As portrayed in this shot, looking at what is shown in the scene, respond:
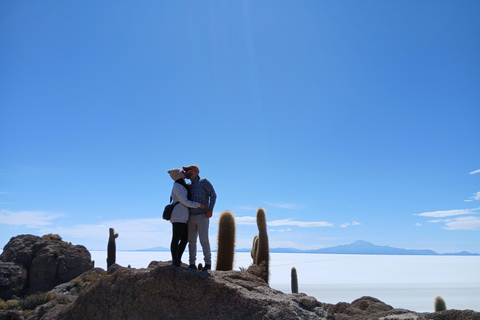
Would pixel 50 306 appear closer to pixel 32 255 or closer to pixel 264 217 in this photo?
pixel 264 217

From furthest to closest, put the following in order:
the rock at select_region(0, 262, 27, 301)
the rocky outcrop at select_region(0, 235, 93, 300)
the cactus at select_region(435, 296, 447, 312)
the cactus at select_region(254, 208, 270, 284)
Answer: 1. the rocky outcrop at select_region(0, 235, 93, 300)
2. the rock at select_region(0, 262, 27, 301)
3. the cactus at select_region(435, 296, 447, 312)
4. the cactus at select_region(254, 208, 270, 284)

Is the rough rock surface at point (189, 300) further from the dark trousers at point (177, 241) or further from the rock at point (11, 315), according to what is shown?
the rock at point (11, 315)

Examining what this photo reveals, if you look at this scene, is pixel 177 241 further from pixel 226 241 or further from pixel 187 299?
pixel 226 241

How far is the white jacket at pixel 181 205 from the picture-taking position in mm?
6176

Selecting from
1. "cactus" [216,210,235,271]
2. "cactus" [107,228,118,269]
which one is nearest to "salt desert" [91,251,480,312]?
"cactus" [216,210,235,271]

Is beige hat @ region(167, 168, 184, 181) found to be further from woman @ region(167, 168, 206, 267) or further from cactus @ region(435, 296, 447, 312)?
cactus @ region(435, 296, 447, 312)

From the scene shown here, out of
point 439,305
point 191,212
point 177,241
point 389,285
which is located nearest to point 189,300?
point 177,241

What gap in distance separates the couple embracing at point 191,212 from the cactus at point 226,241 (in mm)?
3970

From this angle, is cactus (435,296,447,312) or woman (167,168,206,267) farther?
cactus (435,296,447,312)

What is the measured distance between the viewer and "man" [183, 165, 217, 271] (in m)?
6.43

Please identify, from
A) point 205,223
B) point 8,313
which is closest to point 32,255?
point 8,313

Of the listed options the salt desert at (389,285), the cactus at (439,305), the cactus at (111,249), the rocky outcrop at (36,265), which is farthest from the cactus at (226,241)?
the cactus at (111,249)

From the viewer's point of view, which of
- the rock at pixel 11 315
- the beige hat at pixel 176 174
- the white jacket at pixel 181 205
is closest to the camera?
A: the white jacket at pixel 181 205

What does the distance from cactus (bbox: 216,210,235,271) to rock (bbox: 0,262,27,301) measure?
484 inches
